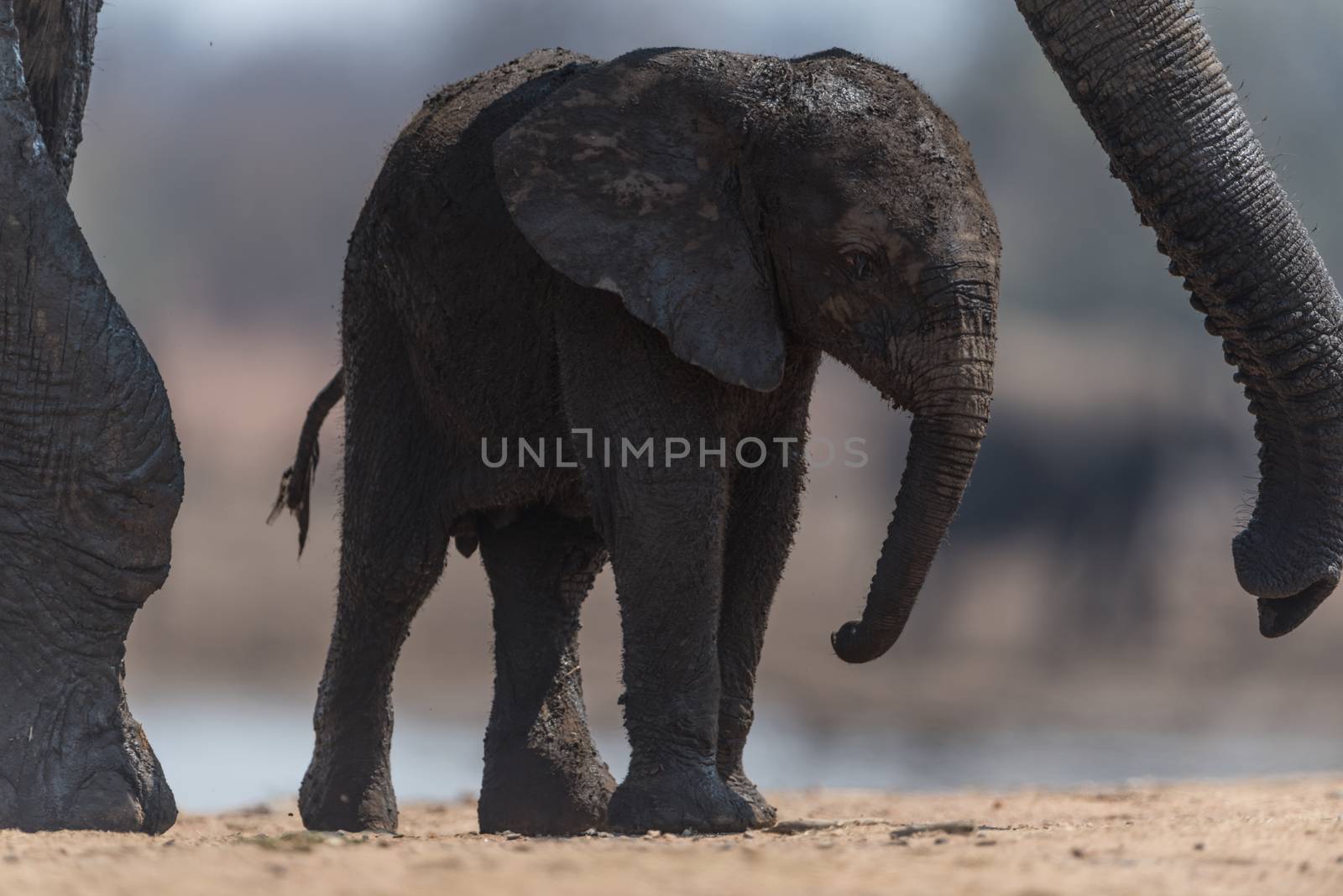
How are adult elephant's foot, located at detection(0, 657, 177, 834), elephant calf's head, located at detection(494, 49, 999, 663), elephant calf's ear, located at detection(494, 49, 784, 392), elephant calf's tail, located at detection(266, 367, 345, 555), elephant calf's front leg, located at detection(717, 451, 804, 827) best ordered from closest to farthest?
1. adult elephant's foot, located at detection(0, 657, 177, 834)
2. elephant calf's head, located at detection(494, 49, 999, 663)
3. elephant calf's ear, located at detection(494, 49, 784, 392)
4. elephant calf's front leg, located at detection(717, 451, 804, 827)
5. elephant calf's tail, located at detection(266, 367, 345, 555)

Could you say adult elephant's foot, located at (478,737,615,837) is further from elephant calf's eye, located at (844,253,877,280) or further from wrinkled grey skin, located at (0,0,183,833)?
elephant calf's eye, located at (844,253,877,280)

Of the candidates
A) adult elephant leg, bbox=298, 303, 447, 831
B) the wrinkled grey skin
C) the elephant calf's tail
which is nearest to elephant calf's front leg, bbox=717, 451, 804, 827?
adult elephant leg, bbox=298, 303, 447, 831

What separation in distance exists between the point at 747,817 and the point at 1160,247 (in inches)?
87.1

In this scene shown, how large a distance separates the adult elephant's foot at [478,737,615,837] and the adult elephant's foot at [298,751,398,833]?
404 mm

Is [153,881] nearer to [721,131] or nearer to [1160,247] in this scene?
[721,131]

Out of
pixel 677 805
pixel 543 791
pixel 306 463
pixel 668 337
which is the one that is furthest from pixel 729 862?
pixel 306 463

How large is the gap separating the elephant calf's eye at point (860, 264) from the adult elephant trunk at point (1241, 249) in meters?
0.91

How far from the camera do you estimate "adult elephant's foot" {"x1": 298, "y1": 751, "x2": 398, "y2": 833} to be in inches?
298

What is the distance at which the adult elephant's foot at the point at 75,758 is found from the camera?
18.9 feet

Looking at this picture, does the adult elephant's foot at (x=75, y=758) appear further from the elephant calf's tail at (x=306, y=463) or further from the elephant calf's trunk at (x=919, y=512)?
the elephant calf's tail at (x=306, y=463)

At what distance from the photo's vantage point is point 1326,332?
6160 mm

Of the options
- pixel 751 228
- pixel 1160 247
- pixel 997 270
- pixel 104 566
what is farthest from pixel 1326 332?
pixel 104 566

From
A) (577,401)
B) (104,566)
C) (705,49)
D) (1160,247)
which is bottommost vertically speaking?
(104,566)

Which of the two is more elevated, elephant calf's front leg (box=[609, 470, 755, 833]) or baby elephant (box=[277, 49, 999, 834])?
baby elephant (box=[277, 49, 999, 834])
